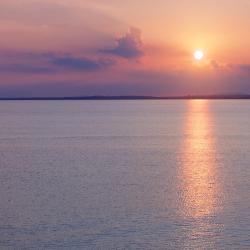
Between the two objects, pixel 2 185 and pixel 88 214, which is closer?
pixel 88 214

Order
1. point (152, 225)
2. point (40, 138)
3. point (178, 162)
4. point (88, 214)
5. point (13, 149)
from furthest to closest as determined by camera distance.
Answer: point (40, 138), point (13, 149), point (178, 162), point (88, 214), point (152, 225)

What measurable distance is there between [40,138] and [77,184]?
2317 centimetres

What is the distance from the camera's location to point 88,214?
51.2 feet

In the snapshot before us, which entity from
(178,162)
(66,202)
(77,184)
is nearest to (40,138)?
(178,162)

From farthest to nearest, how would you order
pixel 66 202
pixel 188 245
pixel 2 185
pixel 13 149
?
pixel 13 149 < pixel 2 185 < pixel 66 202 < pixel 188 245

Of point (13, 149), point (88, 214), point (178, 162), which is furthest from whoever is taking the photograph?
point (13, 149)

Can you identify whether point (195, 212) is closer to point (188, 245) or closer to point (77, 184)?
point (188, 245)

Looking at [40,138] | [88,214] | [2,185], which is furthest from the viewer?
[40,138]

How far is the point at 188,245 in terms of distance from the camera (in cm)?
1284

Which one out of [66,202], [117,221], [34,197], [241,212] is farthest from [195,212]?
[34,197]

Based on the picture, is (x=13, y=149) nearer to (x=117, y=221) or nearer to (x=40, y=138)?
(x=40, y=138)

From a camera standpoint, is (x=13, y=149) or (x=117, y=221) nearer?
(x=117, y=221)

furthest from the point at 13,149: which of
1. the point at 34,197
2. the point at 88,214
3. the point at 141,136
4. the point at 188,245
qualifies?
the point at 188,245

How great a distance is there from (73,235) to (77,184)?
7.28m
